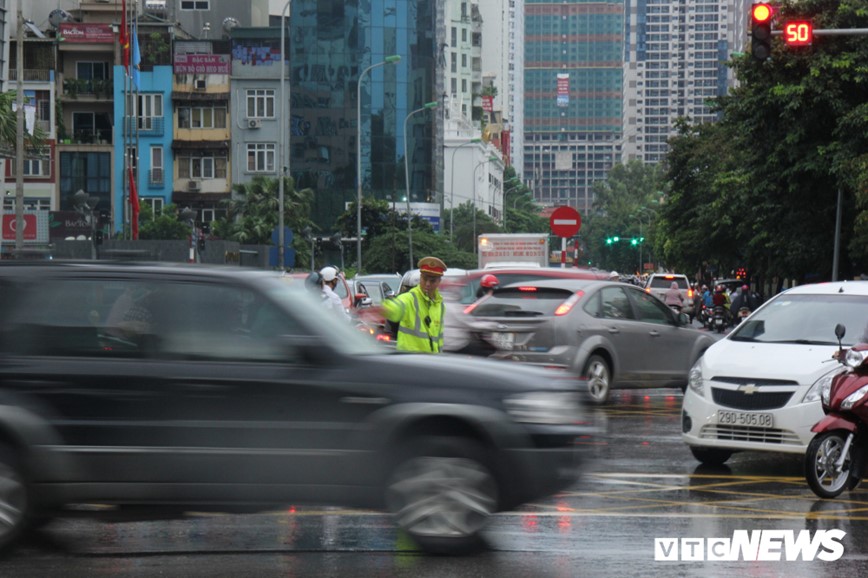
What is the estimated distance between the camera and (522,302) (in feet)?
58.3

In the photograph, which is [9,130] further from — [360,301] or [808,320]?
[808,320]

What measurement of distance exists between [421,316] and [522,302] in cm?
628

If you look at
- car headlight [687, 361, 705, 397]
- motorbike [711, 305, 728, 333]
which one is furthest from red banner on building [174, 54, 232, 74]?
car headlight [687, 361, 705, 397]

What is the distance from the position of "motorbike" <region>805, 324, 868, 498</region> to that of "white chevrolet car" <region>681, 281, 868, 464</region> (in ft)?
1.97

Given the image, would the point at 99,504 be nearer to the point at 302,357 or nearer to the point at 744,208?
the point at 302,357

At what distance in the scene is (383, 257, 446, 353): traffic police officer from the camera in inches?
455

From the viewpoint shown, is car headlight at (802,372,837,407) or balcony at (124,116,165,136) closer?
→ car headlight at (802,372,837,407)

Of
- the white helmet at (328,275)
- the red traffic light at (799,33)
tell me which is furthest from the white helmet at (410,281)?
the red traffic light at (799,33)

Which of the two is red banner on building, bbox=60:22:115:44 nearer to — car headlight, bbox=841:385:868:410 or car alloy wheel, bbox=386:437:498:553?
car headlight, bbox=841:385:868:410

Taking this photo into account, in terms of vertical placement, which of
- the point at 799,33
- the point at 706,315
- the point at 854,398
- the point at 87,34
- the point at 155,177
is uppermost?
the point at 87,34

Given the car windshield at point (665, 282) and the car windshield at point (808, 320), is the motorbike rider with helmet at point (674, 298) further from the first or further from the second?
the car windshield at point (808, 320)

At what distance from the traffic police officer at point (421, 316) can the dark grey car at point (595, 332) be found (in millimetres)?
5342

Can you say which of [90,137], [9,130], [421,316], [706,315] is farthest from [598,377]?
[90,137]

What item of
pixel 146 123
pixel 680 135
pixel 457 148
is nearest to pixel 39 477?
pixel 680 135
